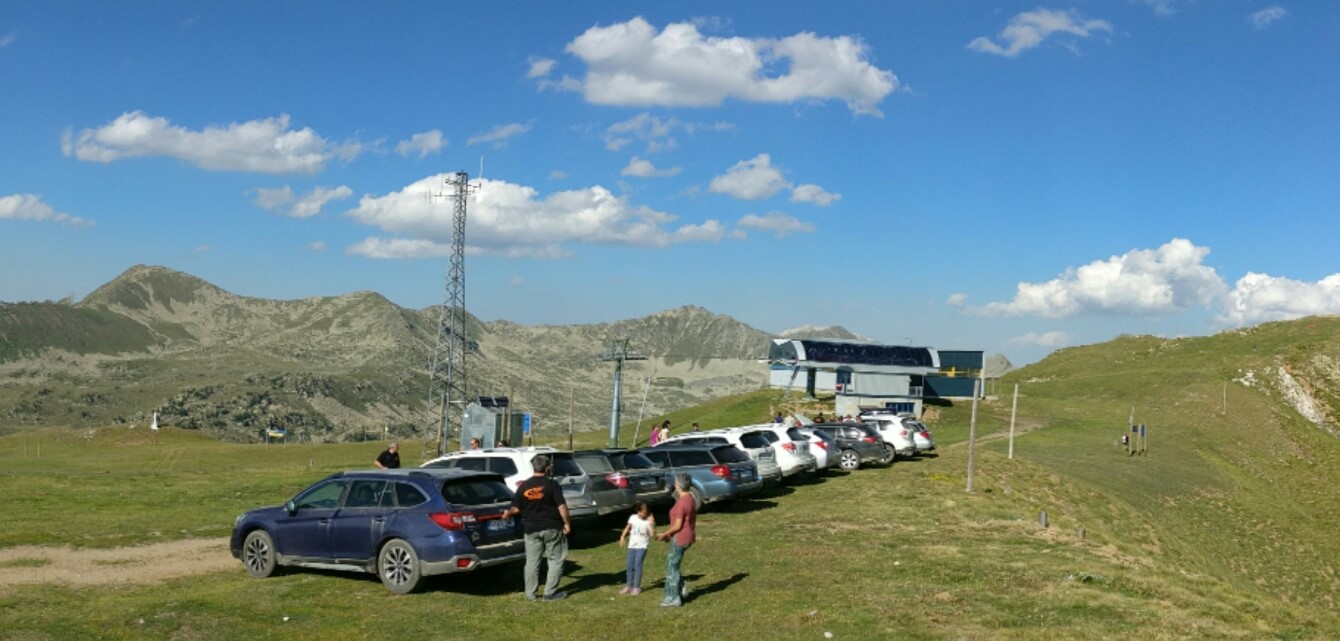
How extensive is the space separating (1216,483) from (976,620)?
35.7m

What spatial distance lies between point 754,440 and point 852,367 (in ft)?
131

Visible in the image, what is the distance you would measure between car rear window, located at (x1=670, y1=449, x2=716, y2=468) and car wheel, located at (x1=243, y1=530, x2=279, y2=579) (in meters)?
9.58

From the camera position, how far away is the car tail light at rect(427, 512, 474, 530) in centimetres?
1369

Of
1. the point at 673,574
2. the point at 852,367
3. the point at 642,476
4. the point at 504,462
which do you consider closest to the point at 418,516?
the point at 673,574

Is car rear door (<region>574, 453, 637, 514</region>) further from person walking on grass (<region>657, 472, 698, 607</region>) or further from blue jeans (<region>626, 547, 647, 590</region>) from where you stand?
person walking on grass (<region>657, 472, 698, 607</region>)

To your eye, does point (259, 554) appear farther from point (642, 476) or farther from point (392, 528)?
point (642, 476)

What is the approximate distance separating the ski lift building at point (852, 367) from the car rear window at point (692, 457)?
39211 millimetres

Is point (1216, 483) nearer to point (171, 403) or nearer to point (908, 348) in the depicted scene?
point (908, 348)

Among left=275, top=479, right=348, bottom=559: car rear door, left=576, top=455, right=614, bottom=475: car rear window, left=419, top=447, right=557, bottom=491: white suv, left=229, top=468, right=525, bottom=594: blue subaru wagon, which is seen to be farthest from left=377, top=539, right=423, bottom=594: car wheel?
left=576, top=455, right=614, bottom=475: car rear window

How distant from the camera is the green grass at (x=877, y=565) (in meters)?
12.3

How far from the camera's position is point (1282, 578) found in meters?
31.1

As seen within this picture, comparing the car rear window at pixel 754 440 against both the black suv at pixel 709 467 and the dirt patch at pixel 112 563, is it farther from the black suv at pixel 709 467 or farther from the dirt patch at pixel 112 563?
the dirt patch at pixel 112 563

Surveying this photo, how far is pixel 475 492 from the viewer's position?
1436 cm

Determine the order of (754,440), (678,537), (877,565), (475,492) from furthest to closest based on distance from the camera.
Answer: (754,440) < (877,565) < (475,492) < (678,537)
